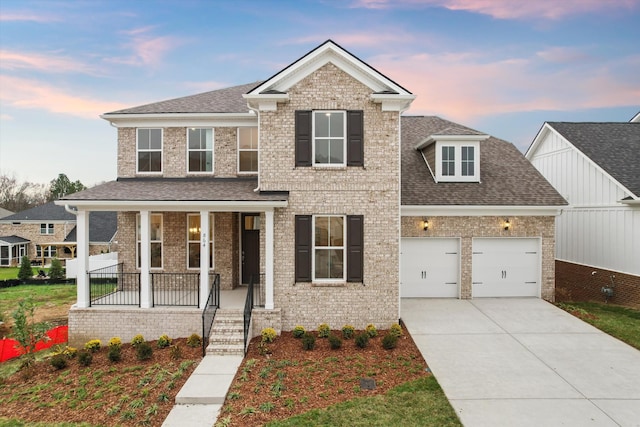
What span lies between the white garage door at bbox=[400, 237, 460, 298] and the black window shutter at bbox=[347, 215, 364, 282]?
3505 mm

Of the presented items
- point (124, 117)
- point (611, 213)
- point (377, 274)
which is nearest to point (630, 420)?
point (377, 274)

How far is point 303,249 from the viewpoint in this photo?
9.89 m

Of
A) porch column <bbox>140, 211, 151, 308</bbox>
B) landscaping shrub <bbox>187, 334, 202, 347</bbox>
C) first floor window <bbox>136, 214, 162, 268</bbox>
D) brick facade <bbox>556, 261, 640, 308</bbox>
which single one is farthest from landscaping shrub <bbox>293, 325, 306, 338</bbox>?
brick facade <bbox>556, 261, 640, 308</bbox>

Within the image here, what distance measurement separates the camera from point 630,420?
18.2 ft

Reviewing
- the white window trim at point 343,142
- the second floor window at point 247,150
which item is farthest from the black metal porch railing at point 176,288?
the white window trim at point 343,142

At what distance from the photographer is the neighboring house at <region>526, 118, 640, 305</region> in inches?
486

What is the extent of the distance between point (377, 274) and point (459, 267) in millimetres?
4525

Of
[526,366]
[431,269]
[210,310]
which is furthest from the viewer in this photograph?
[431,269]

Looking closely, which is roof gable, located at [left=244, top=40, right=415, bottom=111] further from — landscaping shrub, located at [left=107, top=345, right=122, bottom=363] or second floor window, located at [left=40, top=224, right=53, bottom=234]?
second floor window, located at [left=40, top=224, right=53, bottom=234]

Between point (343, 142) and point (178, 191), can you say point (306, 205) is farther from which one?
point (178, 191)

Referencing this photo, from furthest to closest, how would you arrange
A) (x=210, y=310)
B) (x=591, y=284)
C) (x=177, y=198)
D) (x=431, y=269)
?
(x=591, y=284) → (x=431, y=269) → (x=177, y=198) → (x=210, y=310)

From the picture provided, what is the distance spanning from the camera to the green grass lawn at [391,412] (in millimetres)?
5516

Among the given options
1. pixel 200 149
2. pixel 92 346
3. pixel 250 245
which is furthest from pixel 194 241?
pixel 92 346

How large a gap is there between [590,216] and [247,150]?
543 inches
